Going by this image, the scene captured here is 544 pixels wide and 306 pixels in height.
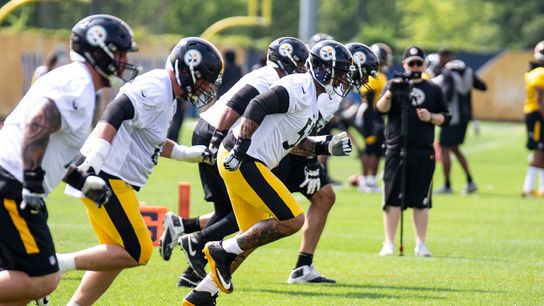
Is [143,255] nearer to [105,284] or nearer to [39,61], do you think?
[105,284]

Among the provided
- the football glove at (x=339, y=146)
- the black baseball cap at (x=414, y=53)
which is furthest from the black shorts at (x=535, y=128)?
the football glove at (x=339, y=146)

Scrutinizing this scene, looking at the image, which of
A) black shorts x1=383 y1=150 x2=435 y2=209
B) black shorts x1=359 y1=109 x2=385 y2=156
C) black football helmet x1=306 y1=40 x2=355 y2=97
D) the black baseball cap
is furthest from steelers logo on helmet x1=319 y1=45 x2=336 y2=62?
black shorts x1=359 y1=109 x2=385 y2=156

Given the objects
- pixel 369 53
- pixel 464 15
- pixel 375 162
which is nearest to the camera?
pixel 369 53

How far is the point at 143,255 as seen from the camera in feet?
24.2

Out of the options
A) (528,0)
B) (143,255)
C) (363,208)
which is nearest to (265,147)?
(143,255)

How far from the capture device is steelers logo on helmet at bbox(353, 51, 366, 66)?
31.0ft

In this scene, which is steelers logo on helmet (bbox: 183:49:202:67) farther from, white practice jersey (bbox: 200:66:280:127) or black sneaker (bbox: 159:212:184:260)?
black sneaker (bbox: 159:212:184:260)

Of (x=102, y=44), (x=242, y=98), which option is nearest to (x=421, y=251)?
(x=242, y=98)

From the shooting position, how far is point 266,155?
827 centimetres

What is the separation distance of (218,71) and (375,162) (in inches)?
442

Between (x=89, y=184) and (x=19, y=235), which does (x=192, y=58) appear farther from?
(x=19, y=235)

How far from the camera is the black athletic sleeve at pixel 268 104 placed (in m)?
7.95

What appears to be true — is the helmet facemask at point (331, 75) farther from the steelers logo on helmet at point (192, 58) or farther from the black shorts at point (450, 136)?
the black shorts at point (450, 136)

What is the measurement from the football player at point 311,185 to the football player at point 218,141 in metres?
0.51
